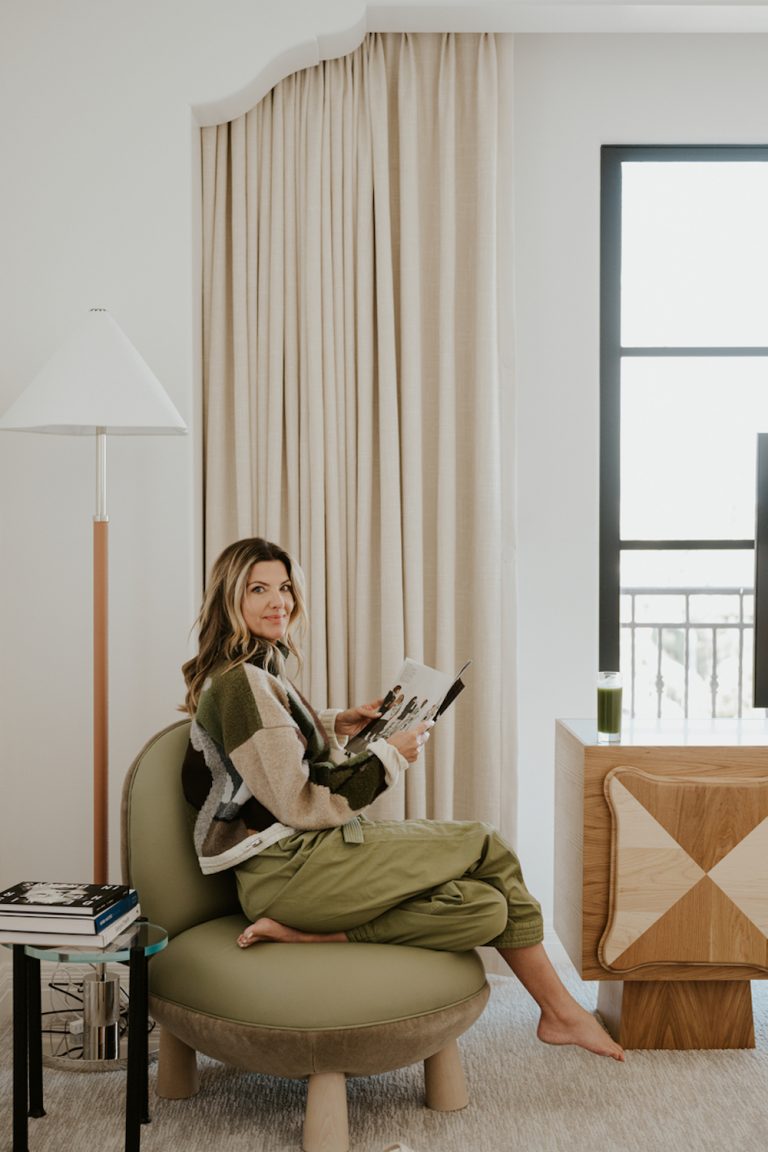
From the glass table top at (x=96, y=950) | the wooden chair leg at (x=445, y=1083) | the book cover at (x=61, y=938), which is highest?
the book cover at (x=61, y=938)

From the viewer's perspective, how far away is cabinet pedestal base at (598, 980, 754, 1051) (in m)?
2.42

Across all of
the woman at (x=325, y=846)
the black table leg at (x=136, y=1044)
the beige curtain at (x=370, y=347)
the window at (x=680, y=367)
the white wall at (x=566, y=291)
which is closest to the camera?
the black table leg at (x=136, y=1044)

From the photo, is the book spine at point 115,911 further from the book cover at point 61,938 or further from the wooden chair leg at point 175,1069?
the wooden chair leg at point 175,1069

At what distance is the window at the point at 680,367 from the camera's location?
3.27 meters

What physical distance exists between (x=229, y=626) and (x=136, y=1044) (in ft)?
2.78

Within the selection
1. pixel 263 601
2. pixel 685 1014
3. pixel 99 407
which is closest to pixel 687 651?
pixel 685 1014

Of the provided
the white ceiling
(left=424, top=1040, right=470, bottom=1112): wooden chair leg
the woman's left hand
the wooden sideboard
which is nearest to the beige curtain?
the white ceiling

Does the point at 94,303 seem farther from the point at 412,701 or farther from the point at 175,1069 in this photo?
the point at 175,1069

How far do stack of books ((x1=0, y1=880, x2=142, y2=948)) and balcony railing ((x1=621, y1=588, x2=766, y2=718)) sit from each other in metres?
2.02

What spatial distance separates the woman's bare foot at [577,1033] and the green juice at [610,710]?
62 cm

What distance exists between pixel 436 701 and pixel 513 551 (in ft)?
3.01

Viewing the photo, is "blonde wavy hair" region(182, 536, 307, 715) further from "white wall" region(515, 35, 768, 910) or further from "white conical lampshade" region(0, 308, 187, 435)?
"white wall" region(515, 35, 768, 910)

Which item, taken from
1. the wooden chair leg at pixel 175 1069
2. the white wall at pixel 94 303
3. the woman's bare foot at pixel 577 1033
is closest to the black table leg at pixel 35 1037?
the wooden chair leg at pixel 175 1069

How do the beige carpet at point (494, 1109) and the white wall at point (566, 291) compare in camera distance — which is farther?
the white wall at point (566, 291)
